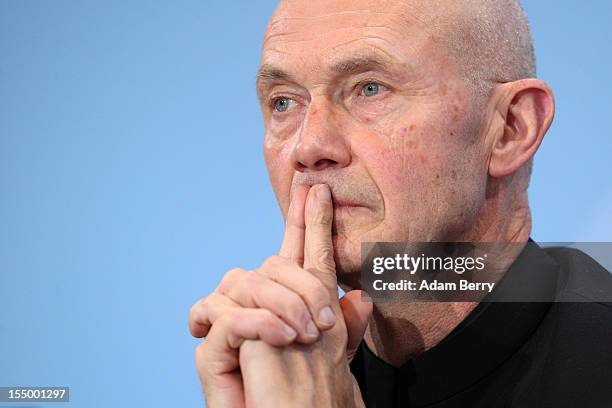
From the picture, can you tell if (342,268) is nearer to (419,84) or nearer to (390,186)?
(390,186)

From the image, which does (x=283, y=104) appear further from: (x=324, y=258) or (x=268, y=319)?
(x=268, y=319)

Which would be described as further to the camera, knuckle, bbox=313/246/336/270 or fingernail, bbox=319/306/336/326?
knuckle, bbox=313/246/336/270

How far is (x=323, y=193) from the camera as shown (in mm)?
1379

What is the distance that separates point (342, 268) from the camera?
4.58 feet

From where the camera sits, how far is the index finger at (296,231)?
1.40 meters

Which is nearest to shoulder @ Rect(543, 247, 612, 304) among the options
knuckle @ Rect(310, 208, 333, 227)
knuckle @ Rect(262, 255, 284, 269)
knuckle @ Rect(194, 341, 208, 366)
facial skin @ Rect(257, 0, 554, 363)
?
facial skin @ Rect(257, 0, 554, 363)

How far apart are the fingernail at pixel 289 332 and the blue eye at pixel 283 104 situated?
0.53 m

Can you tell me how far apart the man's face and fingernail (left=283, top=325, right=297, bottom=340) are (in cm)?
27

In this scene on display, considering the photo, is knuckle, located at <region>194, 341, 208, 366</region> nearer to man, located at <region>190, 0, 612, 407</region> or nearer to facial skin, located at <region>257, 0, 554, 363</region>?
man, located at <region>190, 0, 612, 407</region>

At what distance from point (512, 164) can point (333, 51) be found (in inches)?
16.1

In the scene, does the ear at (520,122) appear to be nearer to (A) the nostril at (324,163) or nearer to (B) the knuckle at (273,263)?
(A) the nostril at (324,163)

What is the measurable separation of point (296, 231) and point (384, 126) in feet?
0.81

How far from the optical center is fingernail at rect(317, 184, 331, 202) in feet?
4.51

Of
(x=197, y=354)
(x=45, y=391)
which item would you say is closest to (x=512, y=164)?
(x=197, y=354)
